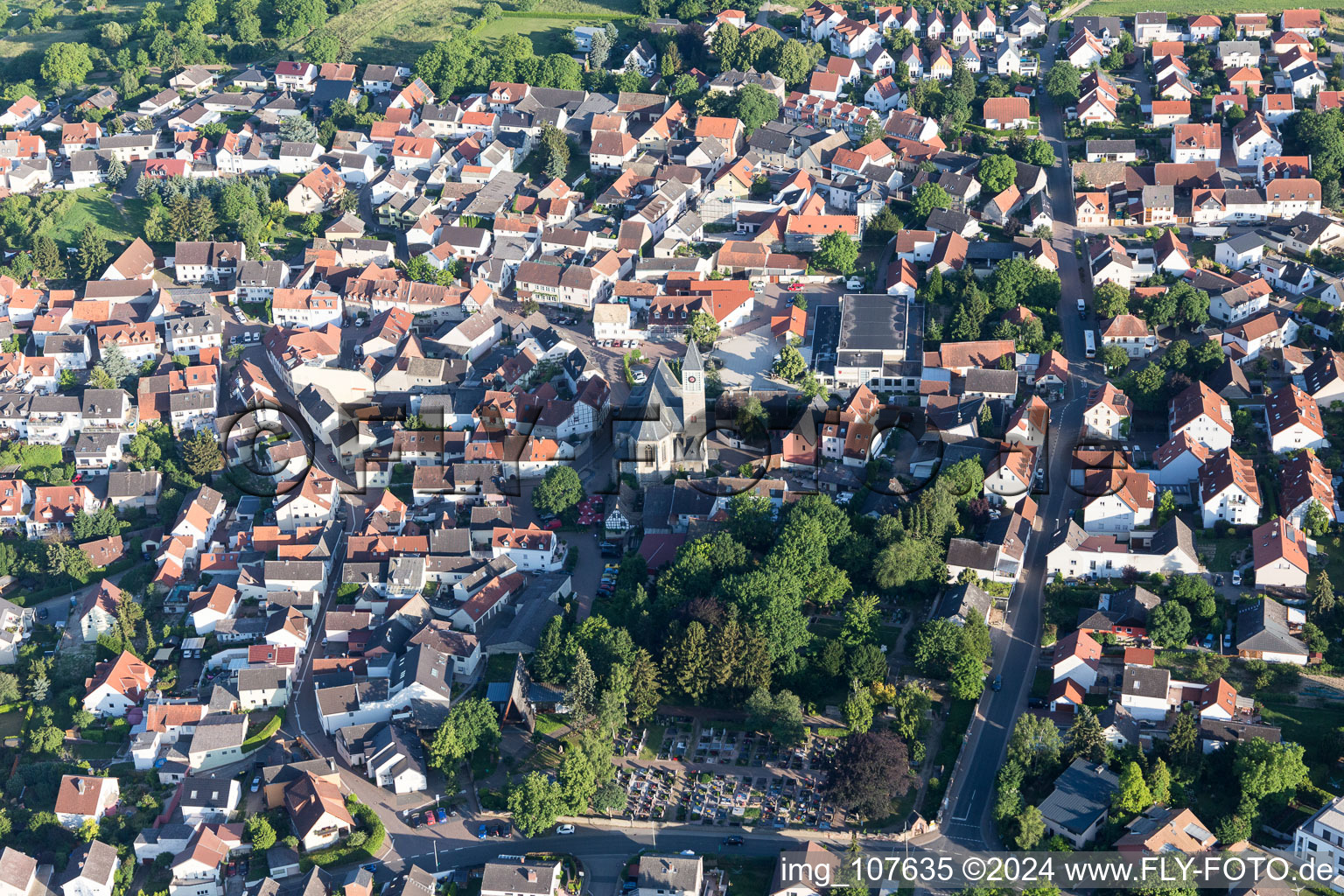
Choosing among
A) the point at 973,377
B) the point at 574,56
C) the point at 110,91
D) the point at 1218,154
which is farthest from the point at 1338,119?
Answer: the point at 110,91

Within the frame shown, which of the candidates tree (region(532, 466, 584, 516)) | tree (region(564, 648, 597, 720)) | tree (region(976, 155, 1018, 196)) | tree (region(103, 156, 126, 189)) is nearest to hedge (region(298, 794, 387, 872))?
tree (region(564, 648, 597, 720))

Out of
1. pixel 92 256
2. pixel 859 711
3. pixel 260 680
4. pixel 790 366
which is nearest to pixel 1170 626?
pixel 859 711

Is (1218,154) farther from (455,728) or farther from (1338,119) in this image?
(455,728)

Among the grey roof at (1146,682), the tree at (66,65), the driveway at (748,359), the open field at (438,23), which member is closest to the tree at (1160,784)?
the grey roof at (1146,682)

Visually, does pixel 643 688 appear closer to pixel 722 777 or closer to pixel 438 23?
pixel 722 777

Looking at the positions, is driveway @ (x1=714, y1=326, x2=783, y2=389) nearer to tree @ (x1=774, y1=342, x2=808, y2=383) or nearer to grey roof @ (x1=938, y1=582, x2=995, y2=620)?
tree @ (x1=774, y1=342, x2=808, y2=383)

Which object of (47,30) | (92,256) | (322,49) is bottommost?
(92,256)
